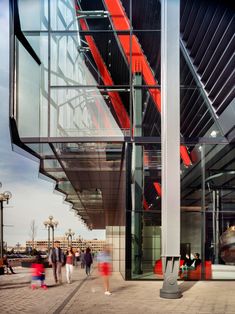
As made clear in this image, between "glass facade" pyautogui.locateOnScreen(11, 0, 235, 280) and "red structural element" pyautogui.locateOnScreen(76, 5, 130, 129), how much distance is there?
1.7 inches

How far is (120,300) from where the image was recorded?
44.9ft

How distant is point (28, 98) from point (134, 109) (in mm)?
4467

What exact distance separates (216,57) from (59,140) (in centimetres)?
719

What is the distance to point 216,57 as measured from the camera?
20016 mm

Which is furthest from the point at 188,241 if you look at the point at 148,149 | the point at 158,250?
the point at 148,149

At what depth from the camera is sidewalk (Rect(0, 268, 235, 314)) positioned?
11993 millimetres

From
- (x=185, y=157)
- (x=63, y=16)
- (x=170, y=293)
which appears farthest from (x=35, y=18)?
(x=170, y=293)

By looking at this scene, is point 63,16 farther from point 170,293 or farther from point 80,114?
point 170,293

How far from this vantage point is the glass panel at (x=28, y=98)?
66.6 feet

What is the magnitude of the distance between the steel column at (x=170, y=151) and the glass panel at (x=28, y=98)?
22.9 feet

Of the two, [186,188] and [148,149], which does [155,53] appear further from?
[186,188]

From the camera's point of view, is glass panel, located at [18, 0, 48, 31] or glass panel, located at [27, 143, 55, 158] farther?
glass panel, located at [27, 143, 55, 158]

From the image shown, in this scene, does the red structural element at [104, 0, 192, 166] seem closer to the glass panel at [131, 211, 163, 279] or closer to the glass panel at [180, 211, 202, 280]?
the glass panel at [180, 211, 202, 280]

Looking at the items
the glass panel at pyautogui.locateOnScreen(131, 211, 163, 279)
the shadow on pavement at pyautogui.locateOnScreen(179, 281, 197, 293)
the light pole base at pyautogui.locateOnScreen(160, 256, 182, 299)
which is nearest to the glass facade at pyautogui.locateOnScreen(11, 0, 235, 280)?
the glass panel at pyautogui.locateOnScreen(131, 211, 163, 279)
